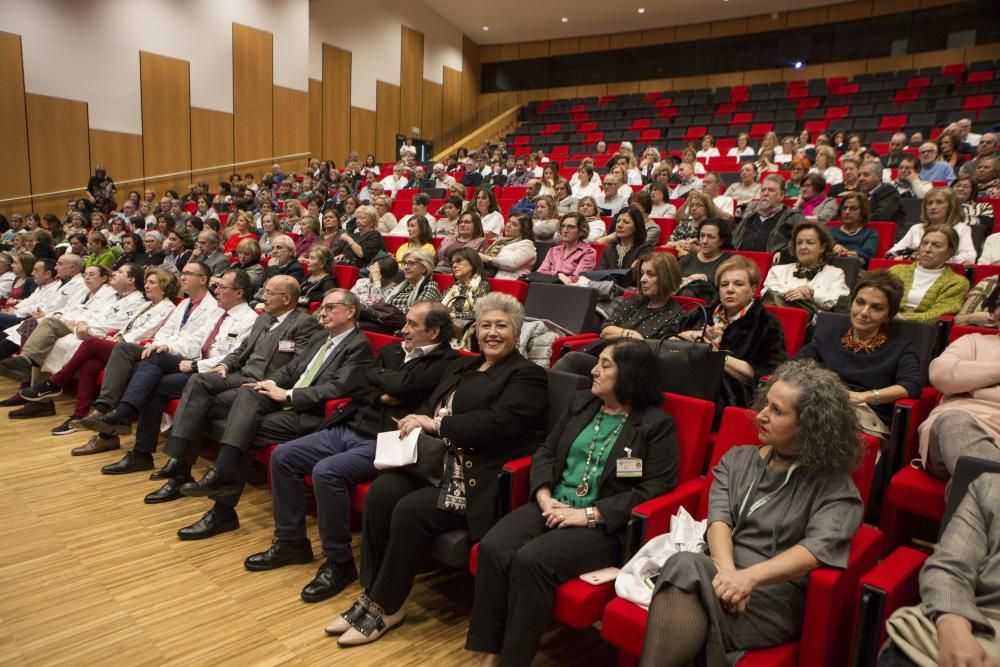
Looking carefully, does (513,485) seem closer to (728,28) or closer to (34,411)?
(34,411)

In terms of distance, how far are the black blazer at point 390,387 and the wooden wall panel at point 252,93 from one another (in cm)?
947

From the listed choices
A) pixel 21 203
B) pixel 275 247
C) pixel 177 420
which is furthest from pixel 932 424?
pixel 21 203

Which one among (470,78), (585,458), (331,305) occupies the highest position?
(470,78)

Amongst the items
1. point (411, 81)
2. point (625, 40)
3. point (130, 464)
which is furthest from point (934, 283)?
point (411, 81)

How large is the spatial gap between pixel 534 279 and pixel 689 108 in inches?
339

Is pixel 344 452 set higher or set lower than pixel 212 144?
lower

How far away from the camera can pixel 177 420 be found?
2803 mm

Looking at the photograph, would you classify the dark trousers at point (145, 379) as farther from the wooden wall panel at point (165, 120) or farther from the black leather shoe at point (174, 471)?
the wooden wall panel at point (165, 120)

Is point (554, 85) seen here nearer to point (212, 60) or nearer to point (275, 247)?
point (212, 60)

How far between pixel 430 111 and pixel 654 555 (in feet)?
45.3

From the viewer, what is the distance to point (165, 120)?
9.75 meters

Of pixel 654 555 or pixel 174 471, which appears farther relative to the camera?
pixel 174 471

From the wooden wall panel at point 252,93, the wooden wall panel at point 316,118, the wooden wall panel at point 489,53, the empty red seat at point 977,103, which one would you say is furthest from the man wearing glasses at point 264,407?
the wooden wall panel at point 489,53

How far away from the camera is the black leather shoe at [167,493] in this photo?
108 inches
